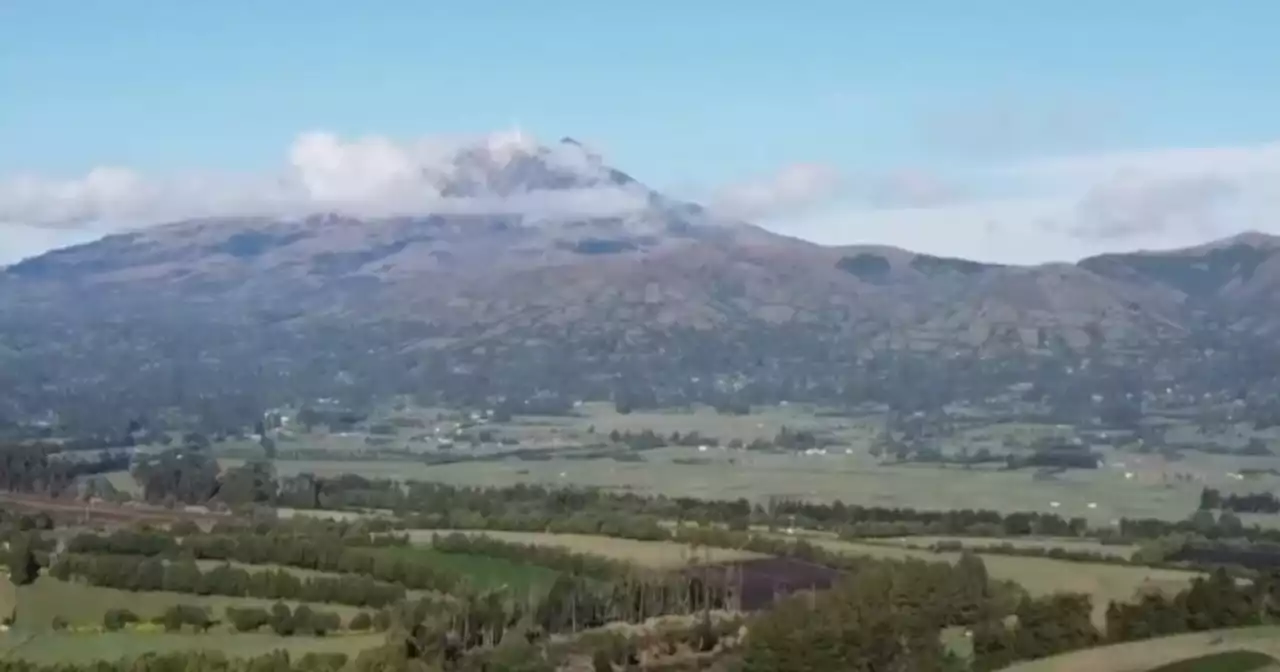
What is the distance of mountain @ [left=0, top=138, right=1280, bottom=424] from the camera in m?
56.9

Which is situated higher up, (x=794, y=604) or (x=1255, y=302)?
(x=1255, y=302)

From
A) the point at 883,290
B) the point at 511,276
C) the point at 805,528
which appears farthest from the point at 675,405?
the point at 511,276

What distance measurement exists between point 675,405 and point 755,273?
3343 cm

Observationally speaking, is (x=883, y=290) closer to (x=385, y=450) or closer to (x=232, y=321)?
(x=232, y=321)

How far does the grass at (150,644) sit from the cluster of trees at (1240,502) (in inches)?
689

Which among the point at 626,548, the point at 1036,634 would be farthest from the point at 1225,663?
the point at 626,548

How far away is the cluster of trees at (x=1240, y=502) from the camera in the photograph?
33.5 metres

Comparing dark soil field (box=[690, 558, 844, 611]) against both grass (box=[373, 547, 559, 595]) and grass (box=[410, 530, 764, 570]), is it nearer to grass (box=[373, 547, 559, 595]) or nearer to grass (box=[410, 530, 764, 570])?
grass (box=[410, 530, 764, 570])

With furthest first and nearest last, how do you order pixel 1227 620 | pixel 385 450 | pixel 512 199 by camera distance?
pixel 512 199 < pixel 385 450 < pixel 1227 620

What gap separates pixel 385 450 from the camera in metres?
45.6

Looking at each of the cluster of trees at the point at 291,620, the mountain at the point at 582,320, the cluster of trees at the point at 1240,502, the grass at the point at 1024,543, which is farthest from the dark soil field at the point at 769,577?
the mountain at the point at 582,320

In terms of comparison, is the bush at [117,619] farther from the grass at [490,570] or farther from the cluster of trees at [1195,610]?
the cluster of trees at [1195,610]

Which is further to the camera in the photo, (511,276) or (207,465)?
(511,276)

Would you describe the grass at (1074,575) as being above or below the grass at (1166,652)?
above
